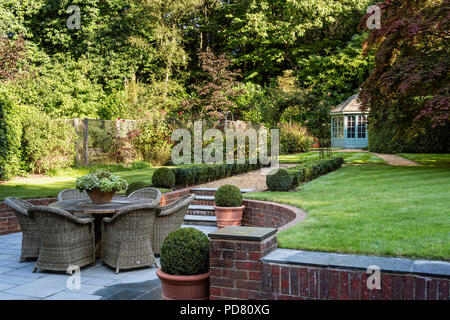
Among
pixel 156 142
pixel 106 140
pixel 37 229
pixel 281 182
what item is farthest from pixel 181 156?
pixel 37 229

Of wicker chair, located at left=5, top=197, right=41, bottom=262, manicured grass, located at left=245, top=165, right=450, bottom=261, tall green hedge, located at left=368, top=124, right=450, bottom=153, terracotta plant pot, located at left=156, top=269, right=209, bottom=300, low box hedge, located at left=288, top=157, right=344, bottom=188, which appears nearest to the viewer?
terracotta plant pot, located at left=156, top=269, right=209, bottom=300

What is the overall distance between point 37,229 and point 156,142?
1023 centimetres

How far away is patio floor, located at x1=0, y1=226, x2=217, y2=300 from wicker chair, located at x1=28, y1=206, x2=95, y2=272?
0.14 m

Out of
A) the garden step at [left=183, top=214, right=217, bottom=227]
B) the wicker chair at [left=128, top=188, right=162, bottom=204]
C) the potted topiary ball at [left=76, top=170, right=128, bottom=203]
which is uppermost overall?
the potted topiary ball at [left=76, top=170, right=128, bottom=203]

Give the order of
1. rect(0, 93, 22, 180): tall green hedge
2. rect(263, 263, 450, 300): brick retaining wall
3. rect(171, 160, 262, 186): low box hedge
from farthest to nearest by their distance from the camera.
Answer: rect(0, 93, 22, 180): tall green hedge, rect(171, 160, 262, 186): low box hedge, rect(263, 263, 450, 300): brick retaining wall

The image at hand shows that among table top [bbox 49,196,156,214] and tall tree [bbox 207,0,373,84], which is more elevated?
tall tree [bbox 207,0,373,84]

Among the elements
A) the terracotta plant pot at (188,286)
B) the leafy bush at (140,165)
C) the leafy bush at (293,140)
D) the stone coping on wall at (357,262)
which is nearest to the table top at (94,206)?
the terracotta plant pot at (188,286)

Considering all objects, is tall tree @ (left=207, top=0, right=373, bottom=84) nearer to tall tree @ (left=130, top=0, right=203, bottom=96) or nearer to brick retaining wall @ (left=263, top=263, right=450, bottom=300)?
tall tree @ (left=130, top=0, right=203, bottom=96)

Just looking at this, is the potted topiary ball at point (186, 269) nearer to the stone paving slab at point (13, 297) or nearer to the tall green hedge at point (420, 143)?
the stone paving slab at point (13, 297)

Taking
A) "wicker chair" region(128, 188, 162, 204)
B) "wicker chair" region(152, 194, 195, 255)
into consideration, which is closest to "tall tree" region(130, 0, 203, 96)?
"wicker chair" region(128, 188, 162, 204)

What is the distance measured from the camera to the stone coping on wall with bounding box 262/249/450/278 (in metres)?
3.08
